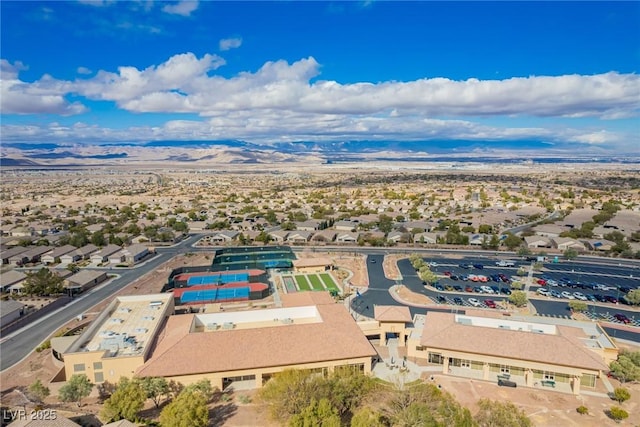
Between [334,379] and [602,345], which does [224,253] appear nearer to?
[334,379]

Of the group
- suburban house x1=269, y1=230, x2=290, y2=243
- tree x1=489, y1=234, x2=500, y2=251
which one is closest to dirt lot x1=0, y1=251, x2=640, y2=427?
tree x1=489, y1=234, x2=500, y2=251

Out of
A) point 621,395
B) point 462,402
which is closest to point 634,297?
point 621,395

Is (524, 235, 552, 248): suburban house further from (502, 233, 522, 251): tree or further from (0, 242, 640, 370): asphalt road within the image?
(0, 242, 640, 370): asphalt road

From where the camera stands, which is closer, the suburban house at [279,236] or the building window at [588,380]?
the building window at [588,380]

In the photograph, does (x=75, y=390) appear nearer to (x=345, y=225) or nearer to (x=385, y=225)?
(x=345, y=225)

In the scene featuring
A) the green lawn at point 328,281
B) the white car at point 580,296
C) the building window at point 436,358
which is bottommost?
the white car at point 580,296

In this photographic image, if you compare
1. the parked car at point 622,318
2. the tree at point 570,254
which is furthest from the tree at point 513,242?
the parked car at point 622,318

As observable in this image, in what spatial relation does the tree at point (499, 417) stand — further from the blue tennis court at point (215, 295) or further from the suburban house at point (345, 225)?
the suburban house at point (345, 225)
